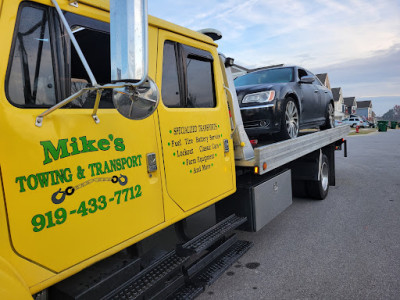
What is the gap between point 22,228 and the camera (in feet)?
5.23

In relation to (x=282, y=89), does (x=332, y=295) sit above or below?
below

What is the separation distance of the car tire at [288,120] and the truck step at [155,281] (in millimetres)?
2751

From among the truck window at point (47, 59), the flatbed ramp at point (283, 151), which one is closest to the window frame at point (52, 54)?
the truck window at point (47, 59)

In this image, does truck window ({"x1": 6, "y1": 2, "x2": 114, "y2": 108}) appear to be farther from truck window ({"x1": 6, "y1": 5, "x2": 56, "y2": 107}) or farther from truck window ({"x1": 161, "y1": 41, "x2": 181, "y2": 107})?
truck window ({"x1": 161, "y1": 41, "x2": 181, "y2": 107})

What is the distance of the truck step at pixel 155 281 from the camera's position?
7.08 ft

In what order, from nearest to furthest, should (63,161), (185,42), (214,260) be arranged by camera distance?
(63,161), (185,42), (214,260)

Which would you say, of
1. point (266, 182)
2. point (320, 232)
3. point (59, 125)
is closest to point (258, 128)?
point (266, 182)

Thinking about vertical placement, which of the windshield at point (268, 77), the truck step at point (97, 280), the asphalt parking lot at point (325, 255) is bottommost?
the asphalt parking lot at point (325, 255)

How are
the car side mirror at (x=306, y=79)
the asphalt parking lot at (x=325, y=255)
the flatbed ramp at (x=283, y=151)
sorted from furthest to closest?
the car side mirror at (x=306, y=79) → the flatbed ramp at (x=283, y=151) → the asphalt parking lot at (x=325, y=255)

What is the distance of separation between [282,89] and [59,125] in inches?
153

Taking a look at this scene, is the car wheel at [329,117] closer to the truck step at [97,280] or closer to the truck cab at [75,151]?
the truck cab at [75,151]

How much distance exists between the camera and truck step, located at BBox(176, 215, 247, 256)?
2.73 m

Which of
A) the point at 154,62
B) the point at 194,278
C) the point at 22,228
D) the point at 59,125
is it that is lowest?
the point at 194,278

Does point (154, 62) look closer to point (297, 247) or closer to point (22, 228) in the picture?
point (22, 228)
